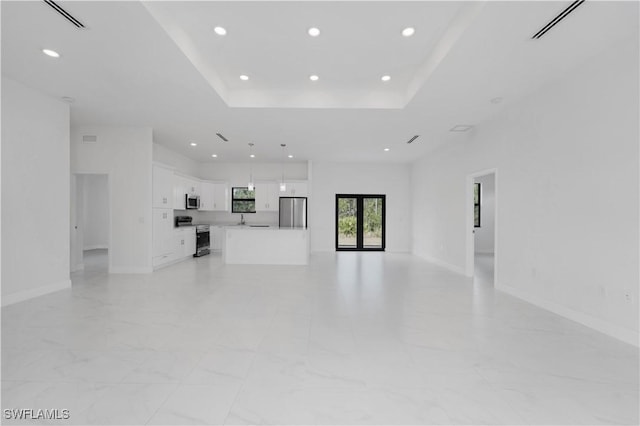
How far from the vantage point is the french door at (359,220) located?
32.1ft

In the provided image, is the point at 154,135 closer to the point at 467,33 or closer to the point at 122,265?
the point at 122,265

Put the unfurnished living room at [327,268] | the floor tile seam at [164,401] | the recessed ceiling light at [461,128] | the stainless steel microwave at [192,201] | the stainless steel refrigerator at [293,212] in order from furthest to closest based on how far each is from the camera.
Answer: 1. the stainless steel refrigerator at [293,212]
2. the stainless steel microwave at [192,201]
3. the recessed ceiling light at [461,128]
4. the unfurnished living room at [327,268]
5. the floor tile seam at [164,401]

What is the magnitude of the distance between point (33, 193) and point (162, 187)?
2.36 meters

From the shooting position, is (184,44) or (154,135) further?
(154,135)

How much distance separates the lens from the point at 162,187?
6.40 meters

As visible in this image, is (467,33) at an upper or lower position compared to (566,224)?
upper

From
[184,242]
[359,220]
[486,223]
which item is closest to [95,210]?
[184,242]

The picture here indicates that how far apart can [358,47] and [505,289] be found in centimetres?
413

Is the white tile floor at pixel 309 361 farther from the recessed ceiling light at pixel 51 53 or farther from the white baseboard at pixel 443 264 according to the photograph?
the recessed ceiling light at pixel 51 53

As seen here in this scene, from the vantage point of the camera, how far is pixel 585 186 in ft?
10.8

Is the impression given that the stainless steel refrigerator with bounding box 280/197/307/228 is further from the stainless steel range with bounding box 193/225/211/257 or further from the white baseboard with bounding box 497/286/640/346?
the white baseboard with bounding box 497/286/640/346

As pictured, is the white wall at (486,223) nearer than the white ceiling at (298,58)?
No

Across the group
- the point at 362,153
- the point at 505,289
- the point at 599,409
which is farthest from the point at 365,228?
the point at 599,409

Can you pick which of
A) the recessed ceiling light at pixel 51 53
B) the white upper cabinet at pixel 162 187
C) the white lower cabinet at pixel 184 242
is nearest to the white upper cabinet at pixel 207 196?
the white lower cabinet at pixel 184 242
